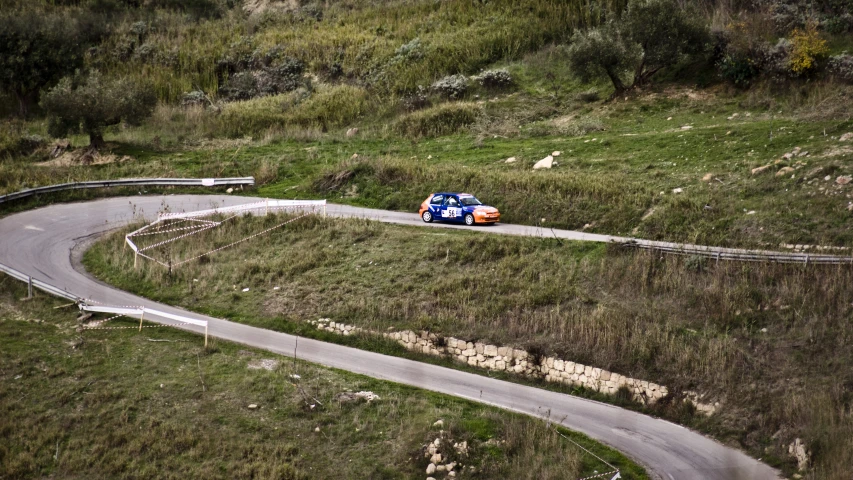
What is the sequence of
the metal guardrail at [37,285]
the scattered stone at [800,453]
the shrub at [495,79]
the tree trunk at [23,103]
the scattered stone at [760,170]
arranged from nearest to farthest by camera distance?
1. the scattered stone at [800,453]
2. the metal guardrail at [37,285]
3. the scattered stone at [760,170]
4. the shrub at [495,79]
5. the tree trunk at [23,103]

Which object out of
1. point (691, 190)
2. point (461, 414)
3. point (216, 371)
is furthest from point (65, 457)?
point (691, 190)

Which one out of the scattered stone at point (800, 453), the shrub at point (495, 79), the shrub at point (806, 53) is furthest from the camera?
the shrub at point (495, 79)

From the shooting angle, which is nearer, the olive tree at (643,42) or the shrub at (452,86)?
the olive tree at (643,42)

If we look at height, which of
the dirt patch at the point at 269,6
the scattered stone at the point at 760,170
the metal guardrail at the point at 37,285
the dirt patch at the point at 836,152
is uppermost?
the dirt patch at the point at 269,6

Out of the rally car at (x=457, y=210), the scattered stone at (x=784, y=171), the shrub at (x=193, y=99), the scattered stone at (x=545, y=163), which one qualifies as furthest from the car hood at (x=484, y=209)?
the shrub at (x=193, y=99)

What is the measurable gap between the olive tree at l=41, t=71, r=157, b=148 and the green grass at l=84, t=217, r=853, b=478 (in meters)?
15.3

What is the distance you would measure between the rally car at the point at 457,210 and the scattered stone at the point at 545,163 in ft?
15.1

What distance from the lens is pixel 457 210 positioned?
33469 millimetres

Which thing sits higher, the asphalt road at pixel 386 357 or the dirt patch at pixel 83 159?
the dirt patch at pixel 83 159

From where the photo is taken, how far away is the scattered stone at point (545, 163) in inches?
1478

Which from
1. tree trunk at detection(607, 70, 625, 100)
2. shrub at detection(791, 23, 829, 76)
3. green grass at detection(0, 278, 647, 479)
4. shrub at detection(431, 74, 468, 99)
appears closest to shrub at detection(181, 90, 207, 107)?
shrub at detection(431, 74, 468, 99)

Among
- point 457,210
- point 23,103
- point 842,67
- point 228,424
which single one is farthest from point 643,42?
point 23,103

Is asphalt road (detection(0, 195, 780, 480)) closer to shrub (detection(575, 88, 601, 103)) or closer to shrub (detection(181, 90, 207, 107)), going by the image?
shrub (detection(575, 88, 601, 103))

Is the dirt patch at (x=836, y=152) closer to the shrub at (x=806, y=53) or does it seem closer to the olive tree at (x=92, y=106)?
the shrub at (x=806, y=53)
